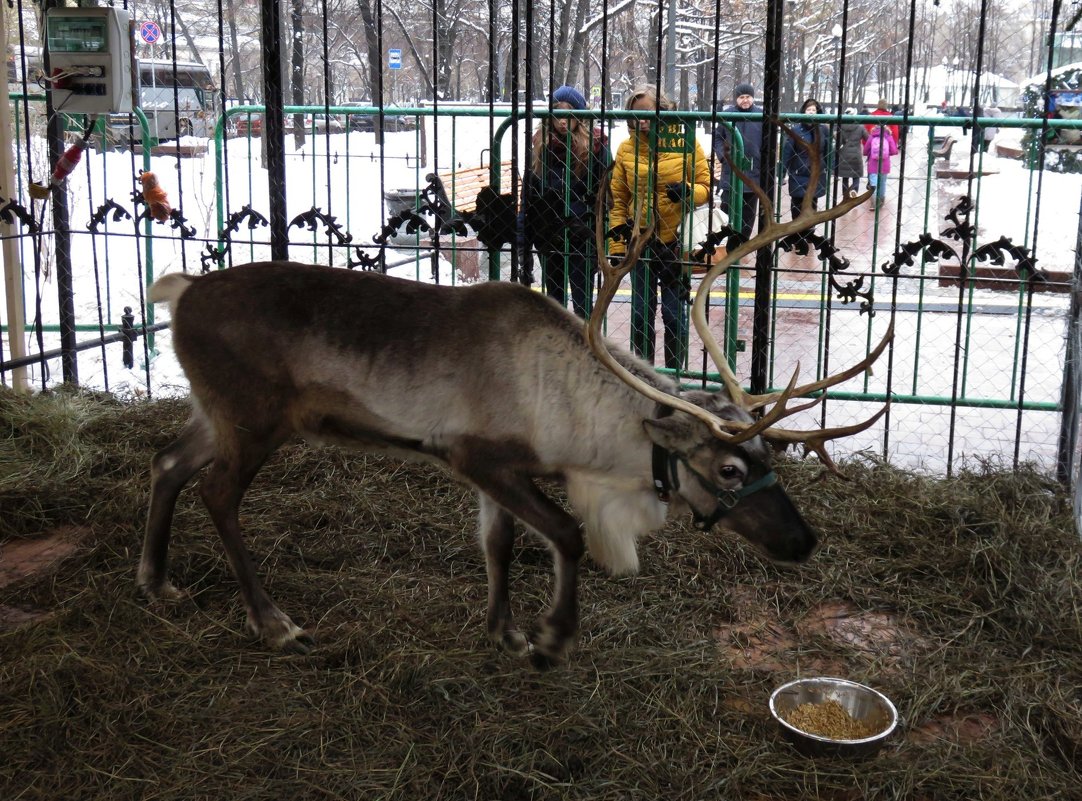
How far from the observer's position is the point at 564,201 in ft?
17.6

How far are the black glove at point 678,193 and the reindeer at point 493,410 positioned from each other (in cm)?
160

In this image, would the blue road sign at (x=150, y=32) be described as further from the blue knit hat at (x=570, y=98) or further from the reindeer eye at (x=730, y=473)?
the reindeer eye at (x=730, y=473)

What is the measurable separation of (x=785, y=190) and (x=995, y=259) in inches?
333

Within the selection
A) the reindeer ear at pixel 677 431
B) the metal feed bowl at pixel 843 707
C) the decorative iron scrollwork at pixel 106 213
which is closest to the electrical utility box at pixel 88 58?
the decorative iron scrollwork at pixel 106 213

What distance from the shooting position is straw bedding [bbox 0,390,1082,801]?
112 inches

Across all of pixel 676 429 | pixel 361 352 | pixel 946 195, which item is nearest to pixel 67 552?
pixel 361 352

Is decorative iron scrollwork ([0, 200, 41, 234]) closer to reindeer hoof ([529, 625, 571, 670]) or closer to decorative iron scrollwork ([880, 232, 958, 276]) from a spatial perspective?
reindeer hoof ([529, 625, 571, 670])

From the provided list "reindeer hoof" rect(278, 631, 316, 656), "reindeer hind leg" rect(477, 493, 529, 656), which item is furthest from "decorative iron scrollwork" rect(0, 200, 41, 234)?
"reindeer hind leg" rect(477, 493, 529, 656)

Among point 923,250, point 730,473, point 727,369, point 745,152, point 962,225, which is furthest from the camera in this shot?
point 745,152

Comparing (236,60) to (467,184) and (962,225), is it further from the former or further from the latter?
(962,225)

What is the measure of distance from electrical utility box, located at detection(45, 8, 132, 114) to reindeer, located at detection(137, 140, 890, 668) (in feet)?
Answer: 7.43

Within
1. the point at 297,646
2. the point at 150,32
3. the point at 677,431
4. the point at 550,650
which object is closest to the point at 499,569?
the point at 550,650

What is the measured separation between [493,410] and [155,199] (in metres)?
2.78

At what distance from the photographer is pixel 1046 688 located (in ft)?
10.7
